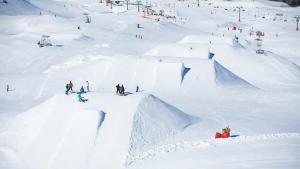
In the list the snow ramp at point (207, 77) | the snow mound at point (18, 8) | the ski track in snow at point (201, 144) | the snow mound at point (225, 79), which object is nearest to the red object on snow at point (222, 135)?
the ski track in snow at point (201, 144)

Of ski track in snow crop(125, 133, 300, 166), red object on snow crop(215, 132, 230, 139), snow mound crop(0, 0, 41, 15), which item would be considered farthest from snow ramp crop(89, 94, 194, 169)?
snow mound crop(0, 0, 41, 15)

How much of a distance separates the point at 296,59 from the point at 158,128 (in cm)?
3219

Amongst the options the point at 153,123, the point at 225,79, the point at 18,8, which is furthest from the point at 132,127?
the point at 18,8

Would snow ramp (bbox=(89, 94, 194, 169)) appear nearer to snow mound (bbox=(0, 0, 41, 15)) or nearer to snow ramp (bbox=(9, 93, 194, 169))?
snow ramp (bbox=(9, 93, 194, 169))

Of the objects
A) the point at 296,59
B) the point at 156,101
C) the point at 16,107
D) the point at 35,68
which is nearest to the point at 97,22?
the point at 35,68

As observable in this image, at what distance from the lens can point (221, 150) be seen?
20.2m

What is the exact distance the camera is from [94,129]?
22.2m

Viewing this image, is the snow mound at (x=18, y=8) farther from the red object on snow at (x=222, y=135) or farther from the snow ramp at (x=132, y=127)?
the red object on snow at (x=222, y=135)

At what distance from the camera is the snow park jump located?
20.7 metres

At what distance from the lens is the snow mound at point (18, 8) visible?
65.8 meters

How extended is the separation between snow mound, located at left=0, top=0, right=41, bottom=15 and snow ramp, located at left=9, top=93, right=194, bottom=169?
44.4 m

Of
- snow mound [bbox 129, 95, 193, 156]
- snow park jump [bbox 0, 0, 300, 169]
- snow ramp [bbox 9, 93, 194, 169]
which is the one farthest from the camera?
snow mound [bbox 129, 95, 193, 156]

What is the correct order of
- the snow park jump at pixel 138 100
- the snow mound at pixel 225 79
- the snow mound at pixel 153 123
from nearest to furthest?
the snow park jump at pixel 138 100 < the snow mound at pixel 153 123 < the snow mound at pixel 225 79

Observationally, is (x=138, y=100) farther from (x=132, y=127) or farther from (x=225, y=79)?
(x=225, y=79)
